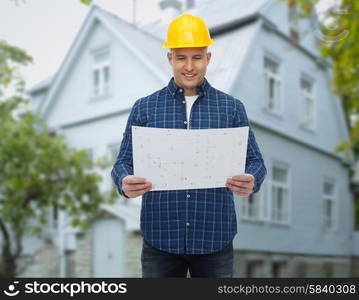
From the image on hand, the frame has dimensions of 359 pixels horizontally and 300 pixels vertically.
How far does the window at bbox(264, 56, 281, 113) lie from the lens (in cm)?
1356

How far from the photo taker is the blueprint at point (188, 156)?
235 centimetres

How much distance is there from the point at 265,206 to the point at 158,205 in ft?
36.3

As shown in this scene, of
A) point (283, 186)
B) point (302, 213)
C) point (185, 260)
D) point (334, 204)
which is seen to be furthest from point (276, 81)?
point (185, 260)

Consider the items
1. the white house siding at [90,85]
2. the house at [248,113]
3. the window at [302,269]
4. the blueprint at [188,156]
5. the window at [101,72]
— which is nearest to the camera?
the blueprint at [188,156]

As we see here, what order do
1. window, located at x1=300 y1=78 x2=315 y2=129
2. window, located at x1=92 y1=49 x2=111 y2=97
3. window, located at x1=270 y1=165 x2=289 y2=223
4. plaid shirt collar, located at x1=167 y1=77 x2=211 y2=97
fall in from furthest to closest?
1. window, located at x1=300 y1=78 x2=315 y2=129
2. window, located at x1=270 y1=165 x2=289 y2=223
3. window, located at x1=92 y1=49 x2=111 y2=97
4. plaid shirt collar, located at x1=167 y1=77 x2=211 y2=97

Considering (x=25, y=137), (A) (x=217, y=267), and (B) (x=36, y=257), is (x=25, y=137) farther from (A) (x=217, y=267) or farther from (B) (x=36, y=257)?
(A) (x=217, y=267)

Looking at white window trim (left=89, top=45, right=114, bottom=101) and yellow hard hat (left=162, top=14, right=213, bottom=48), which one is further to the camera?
white window trim (left=89, top=45, right=114, bottom=101)

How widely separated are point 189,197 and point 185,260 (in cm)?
27

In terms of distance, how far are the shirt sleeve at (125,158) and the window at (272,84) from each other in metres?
11.1

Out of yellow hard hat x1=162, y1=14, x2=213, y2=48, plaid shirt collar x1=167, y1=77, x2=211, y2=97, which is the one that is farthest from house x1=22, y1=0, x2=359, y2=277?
yellow hard hat x1=162, y1=14, x2=213, y2=48

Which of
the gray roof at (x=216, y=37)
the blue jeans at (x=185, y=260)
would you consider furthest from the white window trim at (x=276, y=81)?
the blue jeans at (x=185, y=260)

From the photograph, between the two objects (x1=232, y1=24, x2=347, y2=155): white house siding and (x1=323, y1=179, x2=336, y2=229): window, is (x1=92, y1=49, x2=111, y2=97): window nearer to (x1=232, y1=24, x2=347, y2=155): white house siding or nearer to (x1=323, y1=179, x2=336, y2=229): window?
(x1=232, y1=24, x2=347, y2=155): white house siding

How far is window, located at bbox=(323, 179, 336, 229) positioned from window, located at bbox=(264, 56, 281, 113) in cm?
373

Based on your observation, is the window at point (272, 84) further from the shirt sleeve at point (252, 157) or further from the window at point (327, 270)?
the shirt sleeve at point (252, 157)
